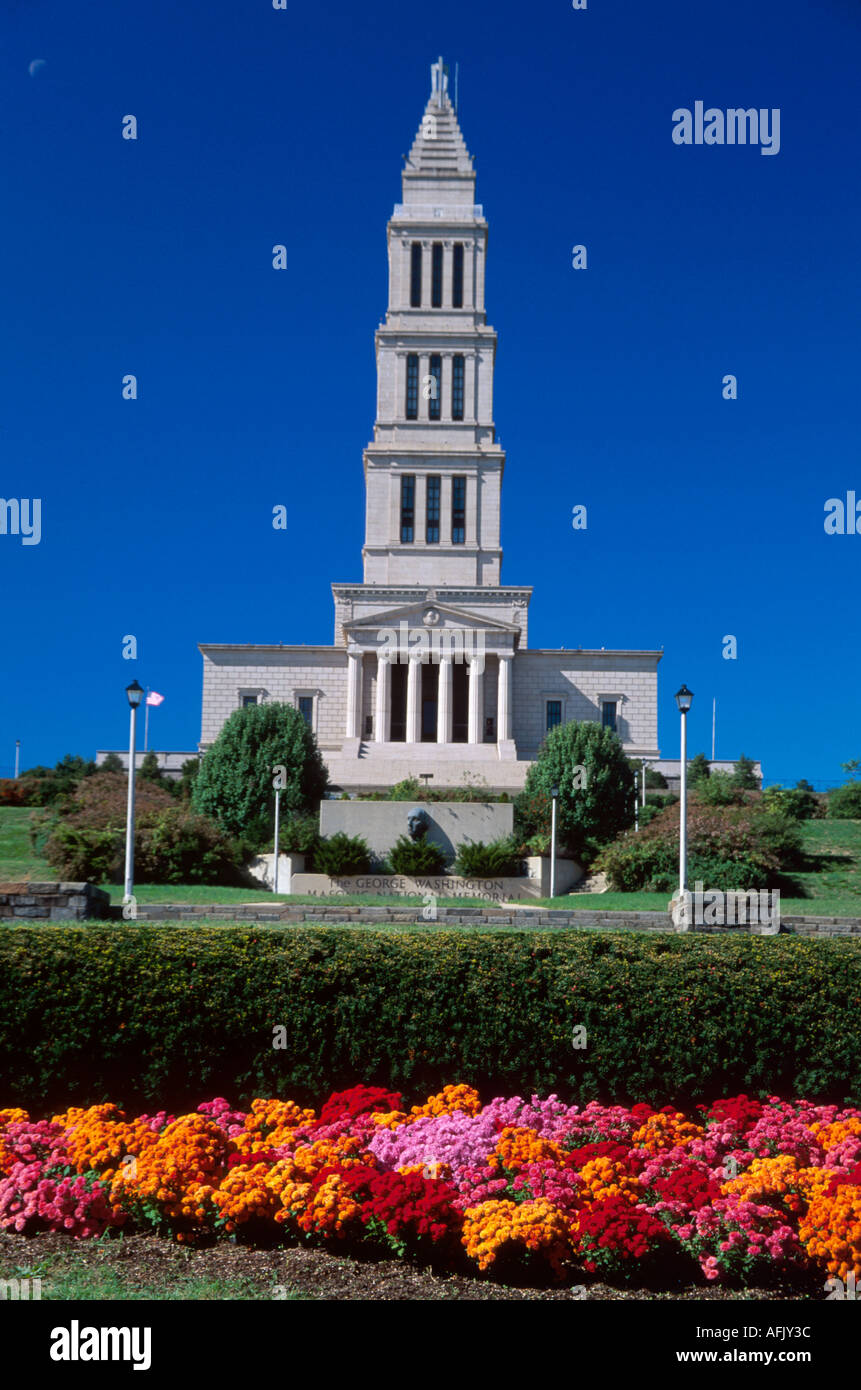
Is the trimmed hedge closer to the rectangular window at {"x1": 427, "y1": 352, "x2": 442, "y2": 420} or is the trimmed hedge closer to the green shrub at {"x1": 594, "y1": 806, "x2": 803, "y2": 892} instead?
the green shrub at {"x1": 594, "y1": 806, "x2": 803, "y2": 892}

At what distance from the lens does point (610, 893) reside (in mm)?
31938

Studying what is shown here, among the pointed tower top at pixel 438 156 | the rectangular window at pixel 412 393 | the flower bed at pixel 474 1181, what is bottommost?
the flower bed at pixel 474 1181

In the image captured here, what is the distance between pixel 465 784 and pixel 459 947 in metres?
41.3

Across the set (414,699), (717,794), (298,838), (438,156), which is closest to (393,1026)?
(298,838)

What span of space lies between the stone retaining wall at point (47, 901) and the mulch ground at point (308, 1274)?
7504 millimetres

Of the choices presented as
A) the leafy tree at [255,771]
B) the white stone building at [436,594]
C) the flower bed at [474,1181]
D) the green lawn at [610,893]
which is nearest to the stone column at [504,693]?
the white stone building at [436,594]

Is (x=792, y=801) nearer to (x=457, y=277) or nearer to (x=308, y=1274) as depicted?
(x=457, y=277)

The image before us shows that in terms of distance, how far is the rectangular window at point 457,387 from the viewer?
239ft

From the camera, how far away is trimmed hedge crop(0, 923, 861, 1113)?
28.1ft

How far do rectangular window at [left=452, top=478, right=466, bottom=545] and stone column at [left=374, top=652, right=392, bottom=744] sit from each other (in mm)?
10811

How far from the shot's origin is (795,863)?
36.4 meters

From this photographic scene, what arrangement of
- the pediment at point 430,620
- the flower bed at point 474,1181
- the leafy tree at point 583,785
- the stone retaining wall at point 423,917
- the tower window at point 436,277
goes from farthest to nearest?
the tower window at point 436,277 < the pediment at point 430,620 < the leafy tree at point 583,785 < the stone retaining wall at point 423,917 < the flower bed at point 474,1181
